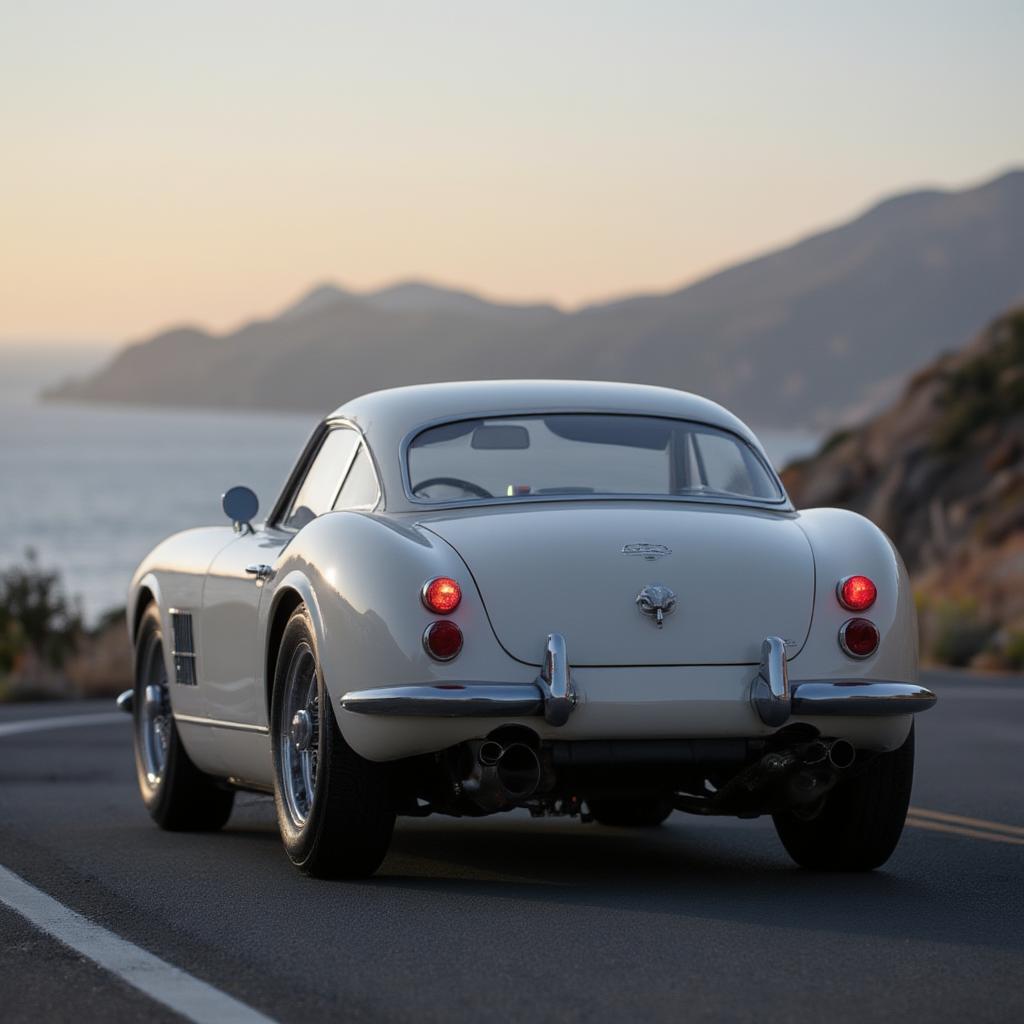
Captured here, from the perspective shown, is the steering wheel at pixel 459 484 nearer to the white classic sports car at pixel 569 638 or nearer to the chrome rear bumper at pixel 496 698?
the white classic sports car at pixel 569 638

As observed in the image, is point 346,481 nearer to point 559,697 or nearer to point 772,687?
point 559,697

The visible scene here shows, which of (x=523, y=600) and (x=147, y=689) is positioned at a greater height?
(x=523, y=600)

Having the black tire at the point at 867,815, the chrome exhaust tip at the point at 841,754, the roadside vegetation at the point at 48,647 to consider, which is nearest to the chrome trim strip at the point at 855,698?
the chrome exhaust tip at the point at 841,754

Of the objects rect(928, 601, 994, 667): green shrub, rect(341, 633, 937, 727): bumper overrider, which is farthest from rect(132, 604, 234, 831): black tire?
rect(928, 601, 994, 667): green shrub

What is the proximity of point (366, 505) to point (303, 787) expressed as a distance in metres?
1.01

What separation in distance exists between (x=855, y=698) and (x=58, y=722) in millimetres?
11577

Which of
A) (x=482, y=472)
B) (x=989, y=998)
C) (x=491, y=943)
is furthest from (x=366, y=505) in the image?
(x=989, y=998)

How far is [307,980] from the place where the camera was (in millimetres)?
5207

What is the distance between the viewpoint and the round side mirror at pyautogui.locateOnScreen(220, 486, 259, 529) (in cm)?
852

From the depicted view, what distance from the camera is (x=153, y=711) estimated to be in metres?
9.20

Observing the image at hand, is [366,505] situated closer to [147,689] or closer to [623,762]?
[623,762]

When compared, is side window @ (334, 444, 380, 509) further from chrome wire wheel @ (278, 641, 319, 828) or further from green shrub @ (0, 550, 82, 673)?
green shrub @ (0, 550, 82, 673)

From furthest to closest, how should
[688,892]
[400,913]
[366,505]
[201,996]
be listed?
[366,505], [688,892], [400,913], [201,996]

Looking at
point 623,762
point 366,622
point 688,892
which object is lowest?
point 688,892
